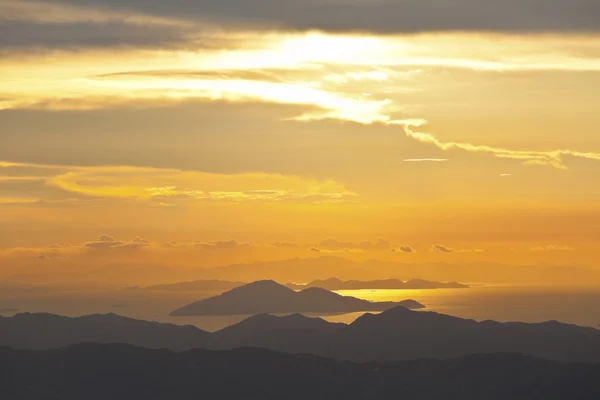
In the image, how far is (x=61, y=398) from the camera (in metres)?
200

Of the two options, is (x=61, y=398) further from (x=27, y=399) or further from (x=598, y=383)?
(x=598, y=383)

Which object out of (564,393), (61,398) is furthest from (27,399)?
(564,393)

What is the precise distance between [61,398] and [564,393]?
106 meters

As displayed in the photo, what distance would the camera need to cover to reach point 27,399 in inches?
7628

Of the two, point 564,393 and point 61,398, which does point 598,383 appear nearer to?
point 564,393

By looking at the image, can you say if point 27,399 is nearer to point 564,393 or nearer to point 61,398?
point 61,398

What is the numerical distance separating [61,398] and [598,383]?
372 ft

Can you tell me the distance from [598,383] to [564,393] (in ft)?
25.9

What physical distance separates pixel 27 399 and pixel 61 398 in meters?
8.17

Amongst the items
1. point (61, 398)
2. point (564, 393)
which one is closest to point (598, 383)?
point (564, 393)

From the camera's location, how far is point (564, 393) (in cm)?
19838
